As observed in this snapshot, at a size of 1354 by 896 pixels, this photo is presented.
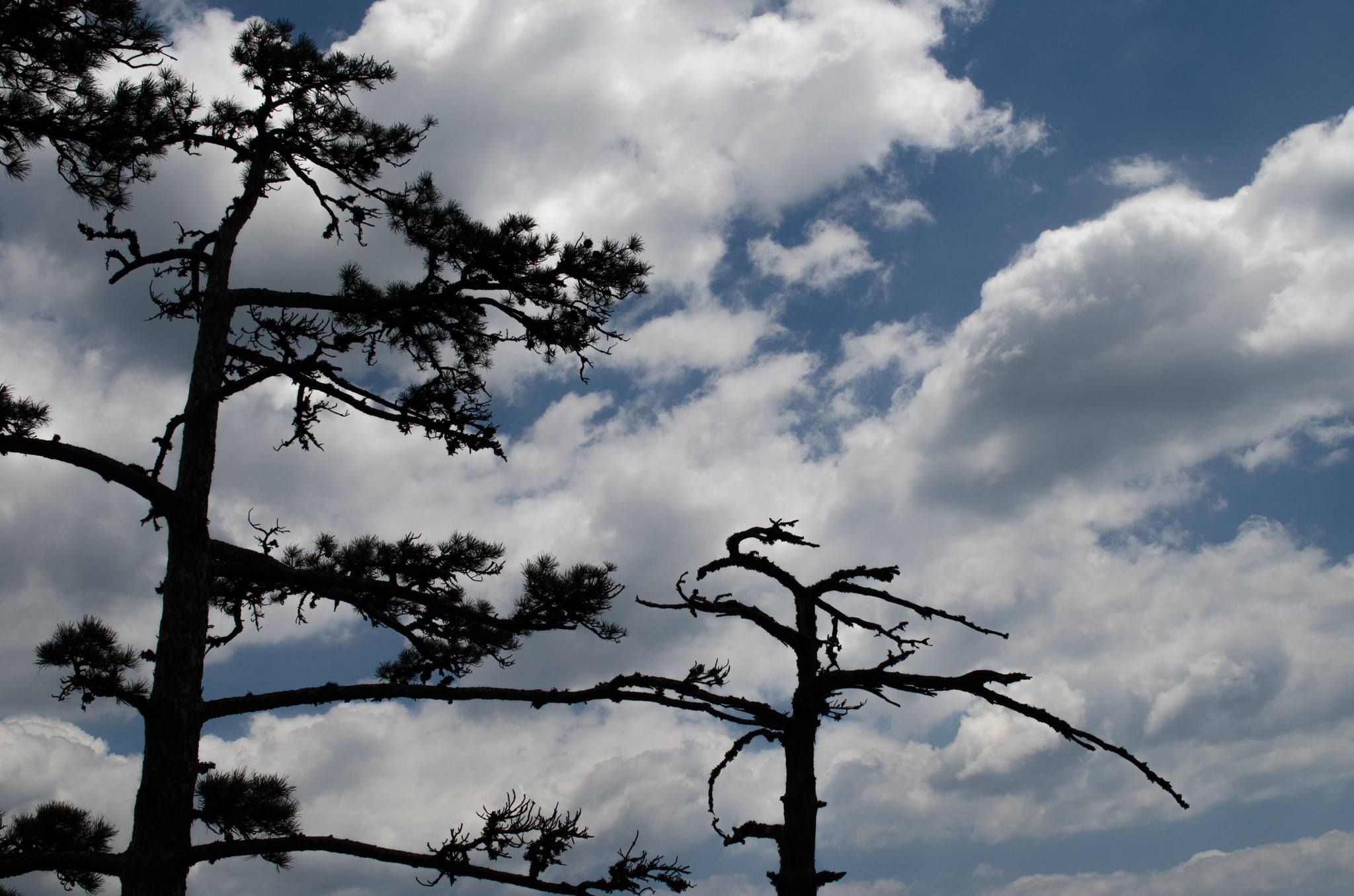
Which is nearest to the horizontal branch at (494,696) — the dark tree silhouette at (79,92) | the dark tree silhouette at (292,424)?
the dark tree silhouette at (292,424)

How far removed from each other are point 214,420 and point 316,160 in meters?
3.22

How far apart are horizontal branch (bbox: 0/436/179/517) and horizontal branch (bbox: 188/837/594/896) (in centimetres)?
264

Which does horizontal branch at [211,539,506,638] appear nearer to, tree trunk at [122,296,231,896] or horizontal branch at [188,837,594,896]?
tree trunk at [122,296,231,896]

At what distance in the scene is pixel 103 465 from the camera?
6.43 m

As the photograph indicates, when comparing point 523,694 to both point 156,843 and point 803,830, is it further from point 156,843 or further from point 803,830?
point 156,843

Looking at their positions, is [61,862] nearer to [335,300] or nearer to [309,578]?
[309,578]

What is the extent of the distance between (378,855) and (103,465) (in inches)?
144

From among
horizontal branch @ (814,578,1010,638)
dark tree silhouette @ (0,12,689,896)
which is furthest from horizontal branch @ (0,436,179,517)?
horizontal branch @ (814,578,1010,638)

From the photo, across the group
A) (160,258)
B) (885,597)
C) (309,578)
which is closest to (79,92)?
(160,258)

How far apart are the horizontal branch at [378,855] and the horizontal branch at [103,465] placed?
264 cm

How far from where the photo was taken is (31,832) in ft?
21.4

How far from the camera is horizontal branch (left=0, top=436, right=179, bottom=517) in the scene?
608 cm

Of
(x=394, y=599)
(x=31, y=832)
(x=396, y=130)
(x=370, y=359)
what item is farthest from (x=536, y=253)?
(x=31, y=832)

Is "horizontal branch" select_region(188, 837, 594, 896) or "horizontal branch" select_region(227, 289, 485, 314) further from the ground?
"horizontal branch" select_region(227, 289, 485, 314)
